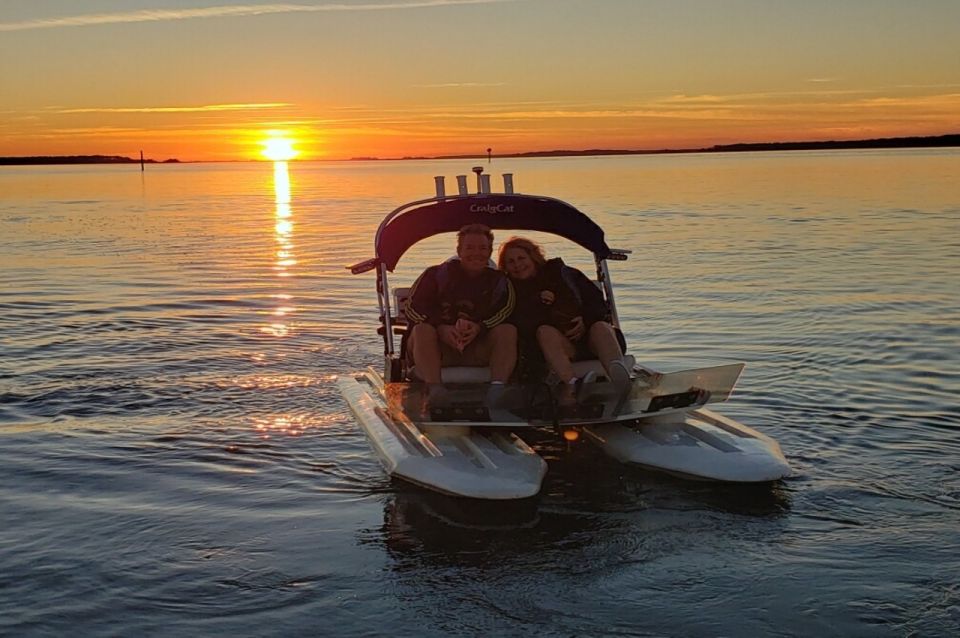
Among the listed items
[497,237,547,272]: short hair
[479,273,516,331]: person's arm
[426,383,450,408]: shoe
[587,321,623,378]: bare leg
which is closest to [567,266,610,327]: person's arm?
[587,321,623,378]: bare leg

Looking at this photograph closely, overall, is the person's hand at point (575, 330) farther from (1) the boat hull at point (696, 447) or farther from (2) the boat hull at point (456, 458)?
(2) the boat hull at point (456, 458)

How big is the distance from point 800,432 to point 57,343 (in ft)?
28.0

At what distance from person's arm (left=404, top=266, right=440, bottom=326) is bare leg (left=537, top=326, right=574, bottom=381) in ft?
2.73

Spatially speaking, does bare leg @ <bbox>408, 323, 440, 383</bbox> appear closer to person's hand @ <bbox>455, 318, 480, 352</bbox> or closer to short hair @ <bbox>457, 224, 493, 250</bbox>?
person's hand @ <bbox>455, 318, 480, 352</bbox>

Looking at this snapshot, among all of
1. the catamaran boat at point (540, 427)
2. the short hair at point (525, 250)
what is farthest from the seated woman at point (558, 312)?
the catamaran boat at point (540, 427)

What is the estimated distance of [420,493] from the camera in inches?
312

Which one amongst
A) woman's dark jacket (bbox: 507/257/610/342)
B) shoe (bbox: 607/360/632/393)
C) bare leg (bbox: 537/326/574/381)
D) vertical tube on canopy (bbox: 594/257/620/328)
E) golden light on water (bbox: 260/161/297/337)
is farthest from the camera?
golden light on water (bbox: 260/161/297/337)

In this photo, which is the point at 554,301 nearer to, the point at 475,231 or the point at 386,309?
the point at 475,231

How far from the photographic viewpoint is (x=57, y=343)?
13492 mm

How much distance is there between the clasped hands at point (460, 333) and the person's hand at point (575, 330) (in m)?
0.70

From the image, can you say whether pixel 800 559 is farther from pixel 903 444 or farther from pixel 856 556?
pixel 903 444

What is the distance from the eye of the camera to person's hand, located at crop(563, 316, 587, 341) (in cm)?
899

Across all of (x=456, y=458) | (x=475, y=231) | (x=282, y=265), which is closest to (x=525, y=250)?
(x=475, y=231)

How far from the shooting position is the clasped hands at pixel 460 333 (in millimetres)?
8859
